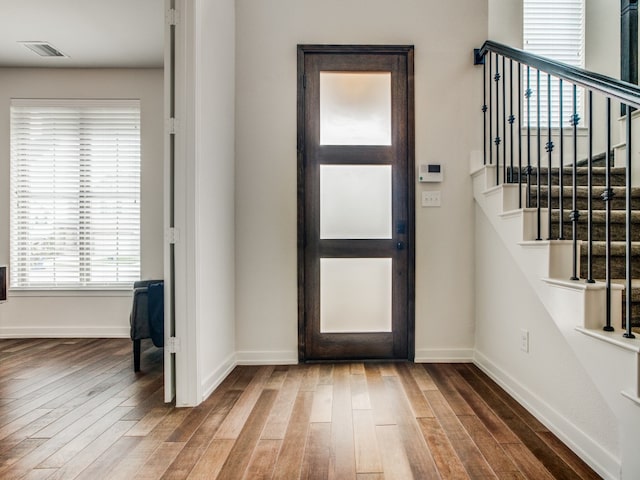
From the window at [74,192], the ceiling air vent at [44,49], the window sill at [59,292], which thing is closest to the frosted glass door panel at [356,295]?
the window at [74,192]

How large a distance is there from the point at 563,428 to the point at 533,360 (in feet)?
1.30

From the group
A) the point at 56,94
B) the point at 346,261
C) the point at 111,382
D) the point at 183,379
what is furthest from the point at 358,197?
the point at 56,94

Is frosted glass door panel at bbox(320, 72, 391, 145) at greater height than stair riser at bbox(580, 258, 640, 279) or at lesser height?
greater

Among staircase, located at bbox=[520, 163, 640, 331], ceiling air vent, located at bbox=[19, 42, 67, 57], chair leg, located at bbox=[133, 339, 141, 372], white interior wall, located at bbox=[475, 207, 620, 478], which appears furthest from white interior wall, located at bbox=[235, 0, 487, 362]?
ceiling air vent, located at bbox=[19, 42, 67, 57]

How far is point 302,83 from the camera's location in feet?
10.00

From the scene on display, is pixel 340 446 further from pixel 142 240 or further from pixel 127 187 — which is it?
pixel 127 187

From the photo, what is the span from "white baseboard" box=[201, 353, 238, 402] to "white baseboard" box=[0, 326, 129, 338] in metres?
1.70

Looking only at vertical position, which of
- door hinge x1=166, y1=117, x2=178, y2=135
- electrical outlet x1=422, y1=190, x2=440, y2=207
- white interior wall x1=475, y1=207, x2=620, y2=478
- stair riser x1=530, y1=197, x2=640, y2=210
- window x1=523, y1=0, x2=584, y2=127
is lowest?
white interior wall x1=475, y1=207, x2=620, y2=478

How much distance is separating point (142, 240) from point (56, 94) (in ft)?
5.85

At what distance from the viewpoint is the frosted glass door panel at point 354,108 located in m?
3.08

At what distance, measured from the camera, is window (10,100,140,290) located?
397 centimetres

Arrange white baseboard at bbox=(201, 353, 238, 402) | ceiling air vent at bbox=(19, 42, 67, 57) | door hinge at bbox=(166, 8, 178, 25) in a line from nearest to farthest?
1. door hinge at bbox=(166, 8, 178, 25)
2. white baseboard at bbox=(201, 353, 238, 402)
3. ceiling air vent at bbox=(19, 42, 67, 57)

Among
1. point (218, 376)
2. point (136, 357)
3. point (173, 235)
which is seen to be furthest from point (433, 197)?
point (136, 357)

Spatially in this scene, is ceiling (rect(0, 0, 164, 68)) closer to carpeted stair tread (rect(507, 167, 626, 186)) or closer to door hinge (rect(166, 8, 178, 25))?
door hinge (rect(166, 8, 178, 25))
